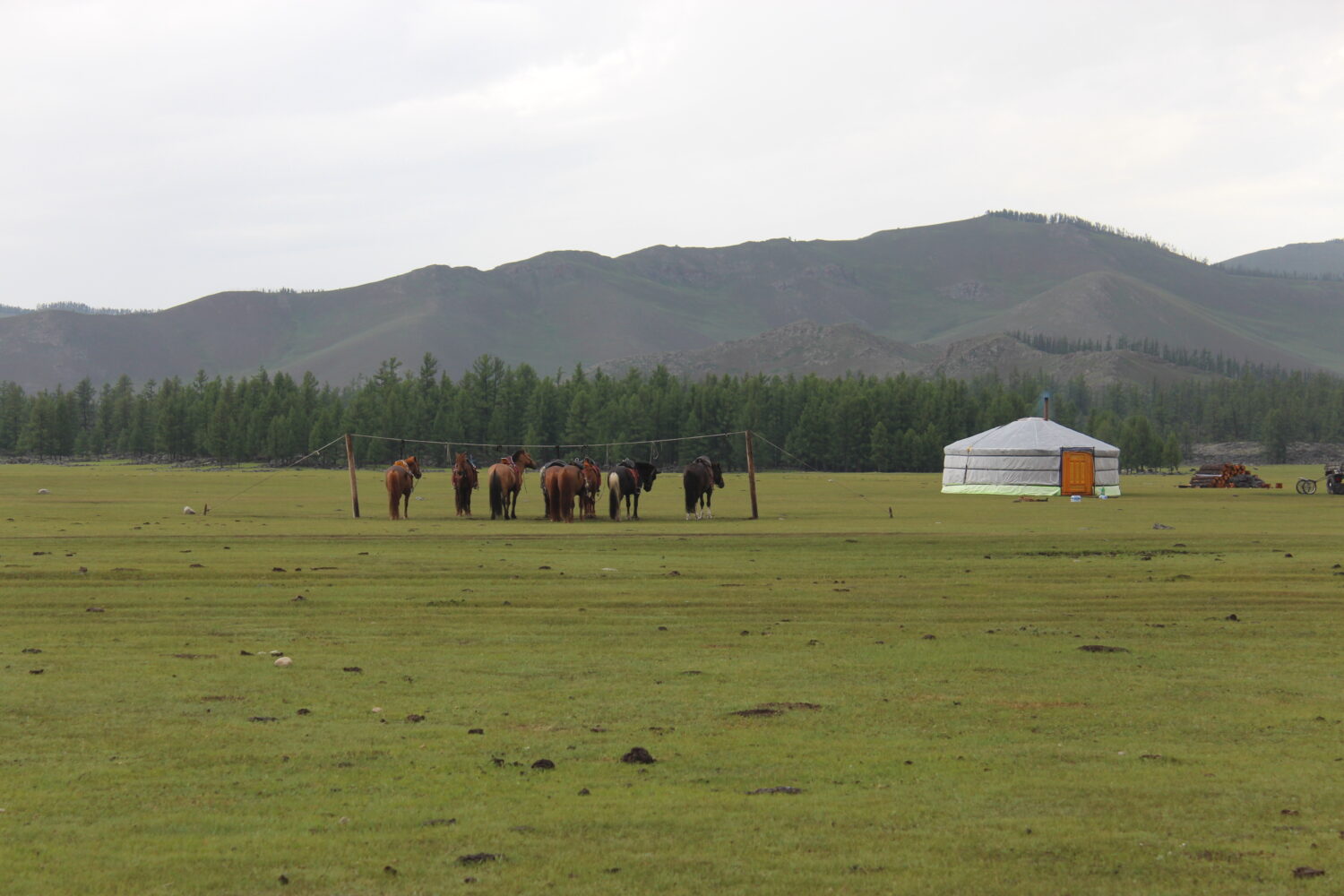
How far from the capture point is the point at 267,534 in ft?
104

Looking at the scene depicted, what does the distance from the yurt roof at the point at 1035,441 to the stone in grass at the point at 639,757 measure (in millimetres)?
59431

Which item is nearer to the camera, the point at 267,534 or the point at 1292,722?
the point at 1292,722

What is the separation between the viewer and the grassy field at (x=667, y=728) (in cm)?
671

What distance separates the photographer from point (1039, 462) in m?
65.8

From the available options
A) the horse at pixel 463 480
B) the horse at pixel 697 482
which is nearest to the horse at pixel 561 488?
the horse at pixel 463 480

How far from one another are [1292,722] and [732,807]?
5.22 meters

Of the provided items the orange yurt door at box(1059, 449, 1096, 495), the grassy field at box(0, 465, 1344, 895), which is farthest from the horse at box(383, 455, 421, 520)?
the orange yurt door at box(1059, 449, 1096, 495)

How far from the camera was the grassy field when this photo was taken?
671cm

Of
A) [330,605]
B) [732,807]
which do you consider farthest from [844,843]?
[330,605]

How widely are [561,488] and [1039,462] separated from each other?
34.2 meters

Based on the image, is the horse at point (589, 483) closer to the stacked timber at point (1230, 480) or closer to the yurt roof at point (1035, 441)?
the yurt roof at point (1035, 441)

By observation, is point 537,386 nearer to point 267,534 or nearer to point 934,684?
point 267,534

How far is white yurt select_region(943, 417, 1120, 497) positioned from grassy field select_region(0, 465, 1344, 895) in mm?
41796

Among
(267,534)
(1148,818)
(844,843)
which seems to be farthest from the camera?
(267,534)
